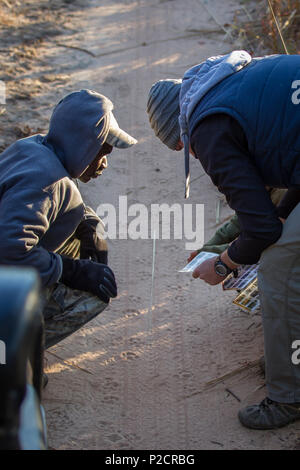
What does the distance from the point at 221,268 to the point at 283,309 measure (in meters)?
0.35

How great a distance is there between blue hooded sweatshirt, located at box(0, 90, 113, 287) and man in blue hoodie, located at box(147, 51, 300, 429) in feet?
1.57

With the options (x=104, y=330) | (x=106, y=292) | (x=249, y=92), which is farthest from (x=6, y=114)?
(x=249, y=92)

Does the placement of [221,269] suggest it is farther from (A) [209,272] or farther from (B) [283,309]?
(B) [283,309]

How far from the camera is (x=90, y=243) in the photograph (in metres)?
3.68

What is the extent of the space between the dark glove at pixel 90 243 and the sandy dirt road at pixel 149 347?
0.63 metres

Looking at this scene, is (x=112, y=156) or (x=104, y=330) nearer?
(x=104, y=330)

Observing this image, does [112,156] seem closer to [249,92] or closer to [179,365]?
[179,365]

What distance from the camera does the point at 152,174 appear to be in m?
5.64

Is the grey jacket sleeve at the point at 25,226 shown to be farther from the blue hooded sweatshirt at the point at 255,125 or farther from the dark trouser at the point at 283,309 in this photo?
the dark trouser at the point at 283,309

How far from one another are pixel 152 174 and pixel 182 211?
521 mm
